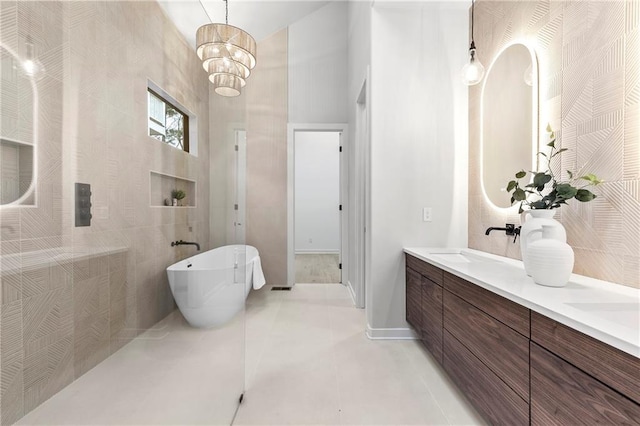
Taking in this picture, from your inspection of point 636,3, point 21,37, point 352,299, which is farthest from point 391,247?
point 21,37

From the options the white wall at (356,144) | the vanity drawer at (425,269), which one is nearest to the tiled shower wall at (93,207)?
the vanity drawer at (425,269)

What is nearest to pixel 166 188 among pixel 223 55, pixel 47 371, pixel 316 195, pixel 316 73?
pixel 47 371

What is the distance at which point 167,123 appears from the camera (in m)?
1.07

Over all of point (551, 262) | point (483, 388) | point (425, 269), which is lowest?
point (483, 388)

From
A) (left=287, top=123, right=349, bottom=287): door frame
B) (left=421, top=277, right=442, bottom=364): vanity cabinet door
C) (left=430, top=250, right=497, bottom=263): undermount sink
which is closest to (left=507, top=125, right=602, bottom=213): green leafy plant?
(left=430, top=250, right=497, bottom=263): undermount sink

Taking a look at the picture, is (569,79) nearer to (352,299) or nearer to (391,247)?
(391,247)

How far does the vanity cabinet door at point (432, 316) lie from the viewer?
180 centimetres

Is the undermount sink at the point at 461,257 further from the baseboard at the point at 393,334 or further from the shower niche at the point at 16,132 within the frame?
the shower niche at the point at 16,132

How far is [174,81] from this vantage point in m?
1.11

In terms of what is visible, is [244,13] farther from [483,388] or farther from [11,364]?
[483,388]

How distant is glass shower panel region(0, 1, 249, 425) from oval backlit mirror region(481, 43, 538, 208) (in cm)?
188

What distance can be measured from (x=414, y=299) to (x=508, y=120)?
1.42m

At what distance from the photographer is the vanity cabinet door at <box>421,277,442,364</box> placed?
1800 millimetres

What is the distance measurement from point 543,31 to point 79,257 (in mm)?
2388
